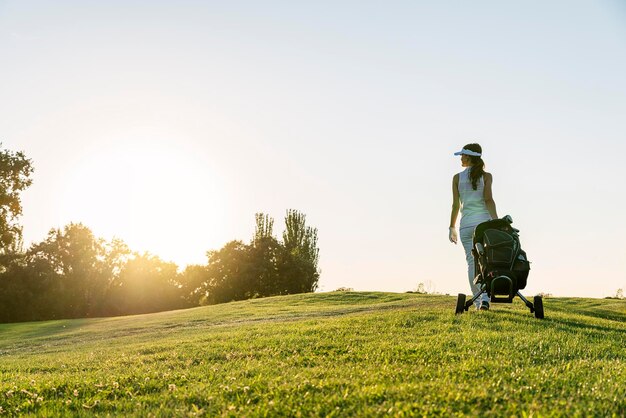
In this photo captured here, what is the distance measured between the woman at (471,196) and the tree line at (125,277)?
163 feet

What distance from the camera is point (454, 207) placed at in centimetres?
1396

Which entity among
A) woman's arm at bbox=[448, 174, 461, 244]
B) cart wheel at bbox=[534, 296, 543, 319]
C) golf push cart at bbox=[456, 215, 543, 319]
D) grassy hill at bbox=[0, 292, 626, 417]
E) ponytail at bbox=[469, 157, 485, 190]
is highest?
ponytail at bbox=[469, 157, 485, 190]

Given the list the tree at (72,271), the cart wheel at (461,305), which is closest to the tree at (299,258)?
the tree at (72,271)

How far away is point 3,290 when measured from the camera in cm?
5247

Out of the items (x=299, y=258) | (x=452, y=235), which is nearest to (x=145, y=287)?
(x=299, y=258)

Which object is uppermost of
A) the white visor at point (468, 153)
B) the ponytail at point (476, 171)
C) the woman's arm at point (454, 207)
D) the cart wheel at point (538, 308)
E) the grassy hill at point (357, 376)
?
the white visor at point (468, 153)

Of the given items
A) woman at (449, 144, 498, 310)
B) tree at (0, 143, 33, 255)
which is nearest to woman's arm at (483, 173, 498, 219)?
woman at (449, 144, 498, 310)

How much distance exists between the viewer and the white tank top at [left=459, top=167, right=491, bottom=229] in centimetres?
1344

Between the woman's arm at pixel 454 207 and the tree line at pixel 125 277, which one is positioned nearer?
the woman's arm at pixel 454 207

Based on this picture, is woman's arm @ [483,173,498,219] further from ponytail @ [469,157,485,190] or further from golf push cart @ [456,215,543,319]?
golf push cart @ [456,215,543,319]

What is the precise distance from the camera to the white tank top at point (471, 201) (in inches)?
529

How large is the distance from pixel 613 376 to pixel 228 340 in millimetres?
7494

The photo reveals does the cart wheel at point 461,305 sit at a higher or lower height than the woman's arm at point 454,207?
lower

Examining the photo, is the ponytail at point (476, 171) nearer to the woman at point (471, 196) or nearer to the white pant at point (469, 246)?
the woman at point (471, 196)
